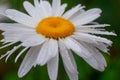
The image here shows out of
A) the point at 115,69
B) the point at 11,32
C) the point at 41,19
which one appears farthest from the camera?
the point at 115,69

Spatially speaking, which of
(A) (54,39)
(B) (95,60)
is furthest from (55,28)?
(B) (95,60)

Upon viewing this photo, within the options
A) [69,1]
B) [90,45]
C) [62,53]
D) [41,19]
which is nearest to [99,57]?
[90,45]

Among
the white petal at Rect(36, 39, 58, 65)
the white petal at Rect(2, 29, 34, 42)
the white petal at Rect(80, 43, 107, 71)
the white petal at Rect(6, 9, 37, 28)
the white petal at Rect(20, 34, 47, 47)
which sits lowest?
the white petal at Rect(80, 43, 107, 71)

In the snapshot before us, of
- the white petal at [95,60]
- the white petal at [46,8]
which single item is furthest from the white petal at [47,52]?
the white petal at [46,8]

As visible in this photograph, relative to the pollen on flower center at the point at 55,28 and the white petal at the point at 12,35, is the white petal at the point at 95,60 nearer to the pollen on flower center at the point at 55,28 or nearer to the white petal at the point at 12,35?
the pollen on flower center at the point at 55,28

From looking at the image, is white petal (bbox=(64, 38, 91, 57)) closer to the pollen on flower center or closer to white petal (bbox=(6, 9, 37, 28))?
the pollen on flower center

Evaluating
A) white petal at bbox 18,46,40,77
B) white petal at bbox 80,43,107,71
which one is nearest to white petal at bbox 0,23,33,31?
white petal at bbox 18,46,40,77

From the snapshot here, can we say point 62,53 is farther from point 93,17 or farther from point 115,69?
point 115,69
